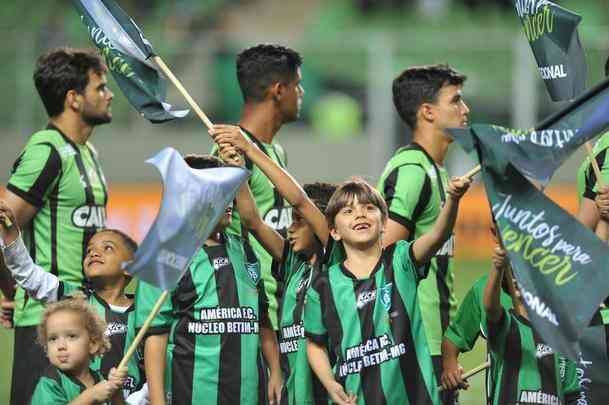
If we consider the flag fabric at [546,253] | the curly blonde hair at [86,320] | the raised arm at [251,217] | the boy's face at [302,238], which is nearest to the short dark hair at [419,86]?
the boy's face at [302,238]

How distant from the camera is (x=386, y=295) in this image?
6.14 m

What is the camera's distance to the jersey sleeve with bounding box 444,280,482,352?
6469 millimetres

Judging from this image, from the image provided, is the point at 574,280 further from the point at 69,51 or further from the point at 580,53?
the point at 69,51

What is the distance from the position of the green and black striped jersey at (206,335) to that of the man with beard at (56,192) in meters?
1.03

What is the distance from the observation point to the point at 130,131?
19.8 meters

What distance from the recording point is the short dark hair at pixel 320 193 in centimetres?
697

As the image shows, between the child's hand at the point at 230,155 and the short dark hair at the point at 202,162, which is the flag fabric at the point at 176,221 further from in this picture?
the short dark hair at the point at 202,162

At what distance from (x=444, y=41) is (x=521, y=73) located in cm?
115

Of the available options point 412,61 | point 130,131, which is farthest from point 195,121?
point 412,61

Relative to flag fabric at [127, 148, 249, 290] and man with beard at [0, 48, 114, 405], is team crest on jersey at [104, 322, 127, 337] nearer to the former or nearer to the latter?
man with beard at [0, 48, 114, 405]

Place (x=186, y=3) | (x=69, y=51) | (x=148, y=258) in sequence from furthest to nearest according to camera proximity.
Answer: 1. (x=186, y=3)
2. (x=69, y=51)
3. (x=148, y=258)

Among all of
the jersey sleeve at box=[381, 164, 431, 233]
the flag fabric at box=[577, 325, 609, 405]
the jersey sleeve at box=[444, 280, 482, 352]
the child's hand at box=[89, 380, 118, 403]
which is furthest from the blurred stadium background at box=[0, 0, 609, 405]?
the child's hand at box=[89, 380, 118, 403]

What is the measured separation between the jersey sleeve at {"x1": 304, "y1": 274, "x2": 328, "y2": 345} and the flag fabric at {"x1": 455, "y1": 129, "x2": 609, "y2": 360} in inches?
37.0

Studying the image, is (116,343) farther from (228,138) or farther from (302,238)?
(228,138)
